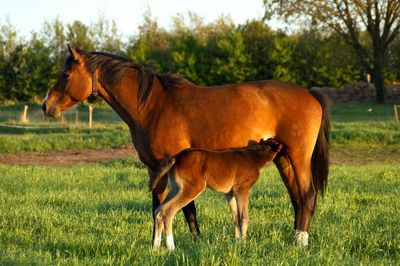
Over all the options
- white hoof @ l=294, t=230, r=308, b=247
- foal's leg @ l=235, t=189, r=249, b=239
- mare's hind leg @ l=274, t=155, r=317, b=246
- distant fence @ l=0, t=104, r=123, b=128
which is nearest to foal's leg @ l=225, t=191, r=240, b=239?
foal's leg @ l=235, t=189, r=249, b=239

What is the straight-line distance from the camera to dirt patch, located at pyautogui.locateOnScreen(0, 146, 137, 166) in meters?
21.4

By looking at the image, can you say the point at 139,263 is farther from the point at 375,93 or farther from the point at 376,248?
the point at 375,93

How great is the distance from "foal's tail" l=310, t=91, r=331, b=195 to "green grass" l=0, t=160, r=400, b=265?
67 cm

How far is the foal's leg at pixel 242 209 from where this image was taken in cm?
719

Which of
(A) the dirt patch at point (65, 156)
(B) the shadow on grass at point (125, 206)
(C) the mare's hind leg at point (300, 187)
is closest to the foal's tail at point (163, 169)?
(C) the mare's hind leg at point (300, 187)

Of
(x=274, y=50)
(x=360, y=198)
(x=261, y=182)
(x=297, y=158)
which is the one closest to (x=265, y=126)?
(x=297, y=158)

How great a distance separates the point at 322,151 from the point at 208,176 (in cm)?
208

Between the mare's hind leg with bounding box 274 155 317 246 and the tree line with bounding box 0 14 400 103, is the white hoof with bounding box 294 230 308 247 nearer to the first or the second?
the mare's hind leg with bounding box 274 155 317 246

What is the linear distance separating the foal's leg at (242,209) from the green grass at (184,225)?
23cm

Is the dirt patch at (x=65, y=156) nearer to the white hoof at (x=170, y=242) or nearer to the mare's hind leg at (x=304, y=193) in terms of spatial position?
the mare's hind leg at (x=304, y=193)

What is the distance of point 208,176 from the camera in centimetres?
711

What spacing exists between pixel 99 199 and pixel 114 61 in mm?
4222

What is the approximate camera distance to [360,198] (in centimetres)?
1106

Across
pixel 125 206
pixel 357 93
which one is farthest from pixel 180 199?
pixel 357 93
